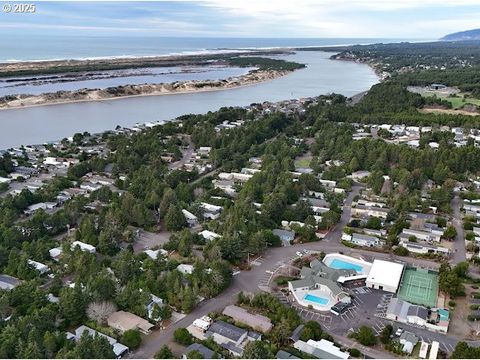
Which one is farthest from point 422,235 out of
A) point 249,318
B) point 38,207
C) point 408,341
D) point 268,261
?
point 38,207

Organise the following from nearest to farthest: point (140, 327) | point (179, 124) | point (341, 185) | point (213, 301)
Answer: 1. point (140, 327)
2. point (213, 301)
3. point (341, 185)
4. point (179, 124)

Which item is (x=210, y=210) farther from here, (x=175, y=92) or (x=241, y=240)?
(x=175, y=92)

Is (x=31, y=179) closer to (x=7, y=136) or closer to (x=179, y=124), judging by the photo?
(x=7, y=136)

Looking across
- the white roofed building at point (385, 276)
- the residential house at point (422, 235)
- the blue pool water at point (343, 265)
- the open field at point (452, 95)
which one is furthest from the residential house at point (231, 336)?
the open field at point (452, 95)

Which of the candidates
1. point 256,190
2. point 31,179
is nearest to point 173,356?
point 256,190

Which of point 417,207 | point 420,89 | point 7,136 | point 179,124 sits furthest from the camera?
point 420,89

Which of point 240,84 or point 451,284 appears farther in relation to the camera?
point 240,84
